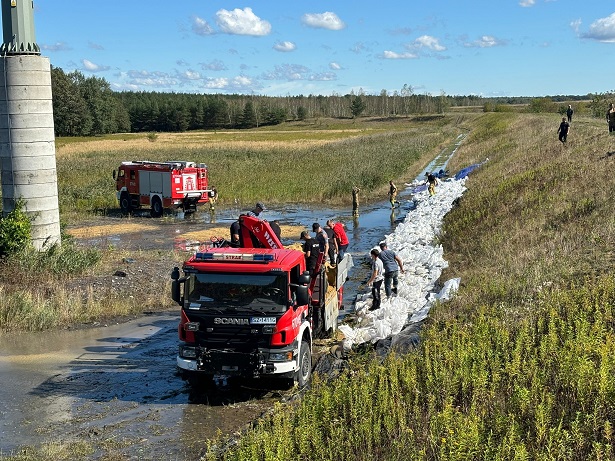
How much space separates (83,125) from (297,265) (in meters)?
96.6

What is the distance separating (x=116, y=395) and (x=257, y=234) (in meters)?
Answer: 3.39

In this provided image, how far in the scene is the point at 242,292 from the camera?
9914mm

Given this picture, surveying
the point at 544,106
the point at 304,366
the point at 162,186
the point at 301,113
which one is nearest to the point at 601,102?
the point at 544,106

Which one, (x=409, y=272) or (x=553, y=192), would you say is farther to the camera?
(x=553, y=192)

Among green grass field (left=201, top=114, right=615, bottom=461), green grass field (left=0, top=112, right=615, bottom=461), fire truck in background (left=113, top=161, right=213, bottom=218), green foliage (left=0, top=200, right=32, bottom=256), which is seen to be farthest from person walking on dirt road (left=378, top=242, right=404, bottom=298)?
fire truck in background (left=113, top=161, right=213, bottom=218)

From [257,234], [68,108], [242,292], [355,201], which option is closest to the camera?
[242,292]

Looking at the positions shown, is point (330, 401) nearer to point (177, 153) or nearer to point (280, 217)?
point (280, 217)

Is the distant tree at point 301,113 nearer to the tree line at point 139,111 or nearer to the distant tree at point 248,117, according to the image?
the tree line at point 139,111

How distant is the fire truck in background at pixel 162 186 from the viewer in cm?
3102

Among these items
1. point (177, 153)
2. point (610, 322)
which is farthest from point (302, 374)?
point (177, 153)

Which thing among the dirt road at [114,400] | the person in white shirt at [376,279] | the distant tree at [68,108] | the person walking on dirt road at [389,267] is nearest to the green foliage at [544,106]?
the distant tree at [68,108]

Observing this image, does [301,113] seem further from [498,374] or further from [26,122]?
[498,374]

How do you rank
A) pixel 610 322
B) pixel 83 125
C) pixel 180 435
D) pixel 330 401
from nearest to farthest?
pixel 330 401 → pixel 180 435 → pixel 610 322 → pixel 83 125

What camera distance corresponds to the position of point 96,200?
3522cm
